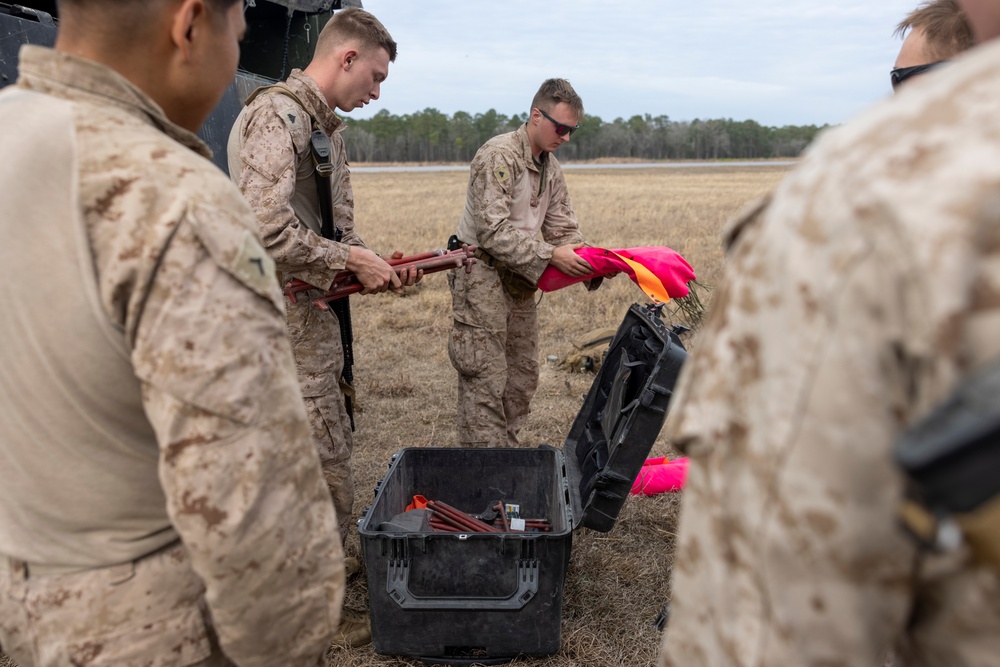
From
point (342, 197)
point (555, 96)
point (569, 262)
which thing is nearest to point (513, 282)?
point (569, 262)

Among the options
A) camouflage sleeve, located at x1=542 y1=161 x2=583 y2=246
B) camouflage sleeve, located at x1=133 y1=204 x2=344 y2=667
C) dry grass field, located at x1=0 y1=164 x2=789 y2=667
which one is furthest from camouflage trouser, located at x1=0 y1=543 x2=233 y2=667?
camouflage sleeve, located at x1=542 y1=161 x2=583 y2=246

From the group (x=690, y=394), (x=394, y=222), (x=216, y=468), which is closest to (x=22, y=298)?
(x=216, y=468)

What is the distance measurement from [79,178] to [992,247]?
131 cm

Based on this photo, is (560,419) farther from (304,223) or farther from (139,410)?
(139,410)

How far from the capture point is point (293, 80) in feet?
11.9

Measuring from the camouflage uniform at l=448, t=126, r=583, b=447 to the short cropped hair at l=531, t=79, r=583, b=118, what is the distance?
0.23 metres

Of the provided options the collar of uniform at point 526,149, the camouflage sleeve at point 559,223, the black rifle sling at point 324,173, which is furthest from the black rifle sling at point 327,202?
the camouflage sleeve at point 559,223

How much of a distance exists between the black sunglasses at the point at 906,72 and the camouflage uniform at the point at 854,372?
88.3 inches

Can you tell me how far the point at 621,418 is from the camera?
3.92 metres

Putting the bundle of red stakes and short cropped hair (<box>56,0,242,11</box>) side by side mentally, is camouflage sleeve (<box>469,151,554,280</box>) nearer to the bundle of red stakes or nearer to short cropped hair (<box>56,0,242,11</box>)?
the bundle of red stakes

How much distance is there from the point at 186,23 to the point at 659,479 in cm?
417

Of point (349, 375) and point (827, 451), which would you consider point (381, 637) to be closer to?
point (349, 375)

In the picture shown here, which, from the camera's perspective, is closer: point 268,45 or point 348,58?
point 348,58

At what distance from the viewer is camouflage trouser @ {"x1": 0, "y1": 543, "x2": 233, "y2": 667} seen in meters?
1.46
